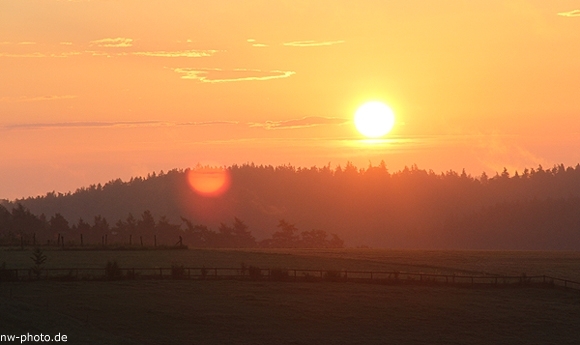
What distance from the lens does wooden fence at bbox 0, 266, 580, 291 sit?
214ft

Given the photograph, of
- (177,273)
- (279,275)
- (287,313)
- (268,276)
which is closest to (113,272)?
(177,273)

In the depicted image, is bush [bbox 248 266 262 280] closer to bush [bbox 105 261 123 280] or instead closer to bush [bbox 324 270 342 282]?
bush [bbox 324 270 342 282]

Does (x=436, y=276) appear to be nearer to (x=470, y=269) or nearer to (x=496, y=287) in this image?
(x=496, y=287)

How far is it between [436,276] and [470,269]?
80.7 feet

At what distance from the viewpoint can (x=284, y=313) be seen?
57.6 metres

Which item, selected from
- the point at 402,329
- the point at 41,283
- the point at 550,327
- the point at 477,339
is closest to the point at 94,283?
the point at 41,283

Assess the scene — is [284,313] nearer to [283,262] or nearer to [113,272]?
[113,272]

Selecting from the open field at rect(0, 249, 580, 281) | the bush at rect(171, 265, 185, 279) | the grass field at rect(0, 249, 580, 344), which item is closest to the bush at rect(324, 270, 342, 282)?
the grass field at rect(0, 249, 580, 344)

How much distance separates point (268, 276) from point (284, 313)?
1326cm

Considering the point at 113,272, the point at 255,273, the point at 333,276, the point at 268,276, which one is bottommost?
the point at 333,276

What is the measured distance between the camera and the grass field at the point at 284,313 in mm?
50125

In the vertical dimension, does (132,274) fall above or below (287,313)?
above

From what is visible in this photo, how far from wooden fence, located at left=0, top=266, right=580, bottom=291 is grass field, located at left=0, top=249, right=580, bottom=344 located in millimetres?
1517

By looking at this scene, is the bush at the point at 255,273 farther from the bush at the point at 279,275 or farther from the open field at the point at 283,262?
the open field at the point at 283,262
